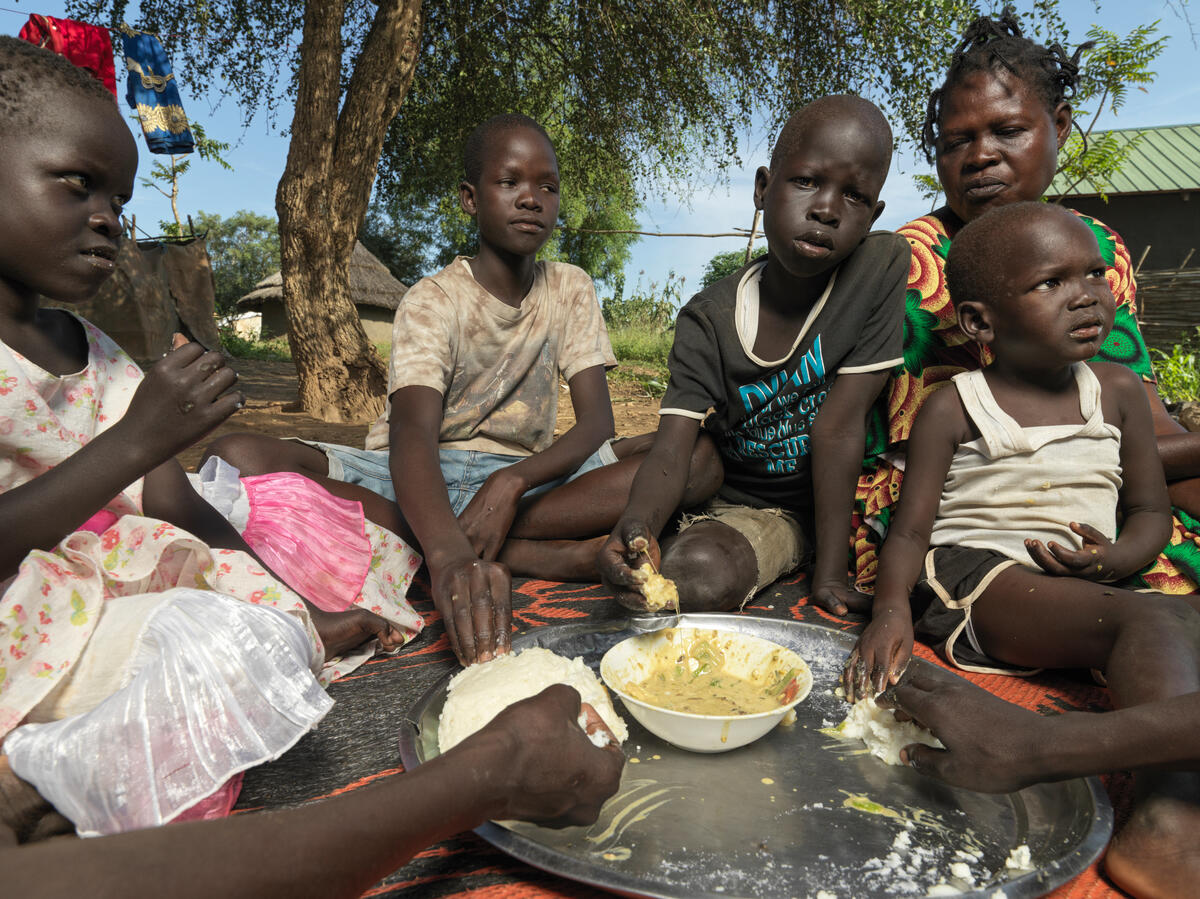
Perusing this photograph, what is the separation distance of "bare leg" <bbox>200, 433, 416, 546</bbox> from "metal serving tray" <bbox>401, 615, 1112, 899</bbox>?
104 centimetres

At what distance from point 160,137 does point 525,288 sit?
5.04 m

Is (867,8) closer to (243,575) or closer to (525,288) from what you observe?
(525,288)

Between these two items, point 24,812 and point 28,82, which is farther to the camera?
point 28,82

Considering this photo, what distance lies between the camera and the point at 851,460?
2.12 metres

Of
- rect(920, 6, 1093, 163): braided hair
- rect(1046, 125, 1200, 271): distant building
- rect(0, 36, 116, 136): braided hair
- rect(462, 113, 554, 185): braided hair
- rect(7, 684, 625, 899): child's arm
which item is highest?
rect(1046, 125, 1200, 271): distant building

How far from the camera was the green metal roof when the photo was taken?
11750 millimetres

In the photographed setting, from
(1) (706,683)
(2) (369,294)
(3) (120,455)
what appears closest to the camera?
(3) (120,455)

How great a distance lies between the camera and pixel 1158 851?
1.02 m

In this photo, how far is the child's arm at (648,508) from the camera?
5.32 ft

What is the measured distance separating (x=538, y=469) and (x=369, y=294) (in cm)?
1337

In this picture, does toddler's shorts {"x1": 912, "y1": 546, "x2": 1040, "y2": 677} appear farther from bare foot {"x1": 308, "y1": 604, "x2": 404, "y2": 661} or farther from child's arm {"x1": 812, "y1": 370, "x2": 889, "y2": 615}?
bare foot {"x1": 308, "y1": 604, "x2": 404, "y2": 661}

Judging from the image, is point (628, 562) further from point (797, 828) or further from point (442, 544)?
point (797, 828)

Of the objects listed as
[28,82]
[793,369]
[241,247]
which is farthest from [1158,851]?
[241,247]

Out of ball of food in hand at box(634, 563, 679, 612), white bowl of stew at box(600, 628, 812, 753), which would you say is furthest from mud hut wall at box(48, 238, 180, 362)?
white bowl of stew at box(600, 628, 812, 753)
